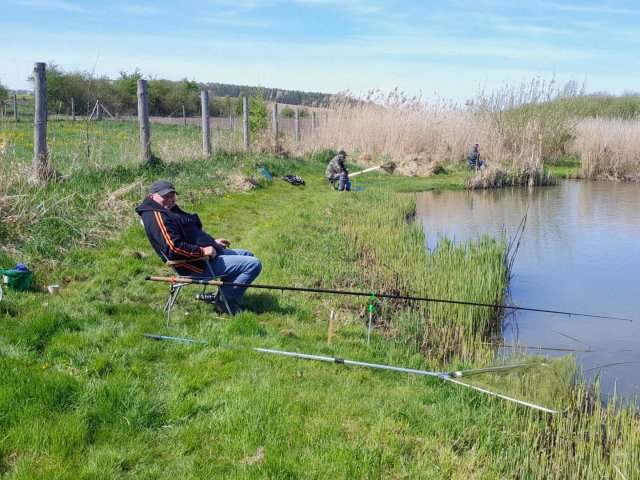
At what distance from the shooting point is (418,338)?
245 inches

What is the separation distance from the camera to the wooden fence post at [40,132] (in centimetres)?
829

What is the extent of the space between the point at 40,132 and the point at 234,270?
4.40 metres

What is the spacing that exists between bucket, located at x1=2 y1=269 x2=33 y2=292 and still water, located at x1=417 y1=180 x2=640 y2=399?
500 cm

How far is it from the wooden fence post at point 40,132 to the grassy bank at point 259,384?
544mm

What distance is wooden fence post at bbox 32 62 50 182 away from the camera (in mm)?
8289

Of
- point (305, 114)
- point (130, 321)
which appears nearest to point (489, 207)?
point (130, 321)

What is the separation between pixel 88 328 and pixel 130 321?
1.32ft

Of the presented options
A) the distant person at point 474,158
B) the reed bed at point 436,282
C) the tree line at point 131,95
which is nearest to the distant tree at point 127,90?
the tree line at point 131,95

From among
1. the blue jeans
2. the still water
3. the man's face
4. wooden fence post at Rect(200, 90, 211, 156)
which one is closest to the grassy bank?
the blue jeans

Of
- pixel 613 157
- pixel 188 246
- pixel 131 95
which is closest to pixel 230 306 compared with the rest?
pixel 188 246

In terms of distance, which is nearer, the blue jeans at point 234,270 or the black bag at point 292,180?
the blue jeans at point 234,270

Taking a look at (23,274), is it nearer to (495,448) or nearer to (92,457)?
(92,457)

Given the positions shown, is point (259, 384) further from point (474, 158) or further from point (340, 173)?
point (474, 158)

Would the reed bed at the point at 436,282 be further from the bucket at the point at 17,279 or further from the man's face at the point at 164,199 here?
the bucket at the point at 17,279
